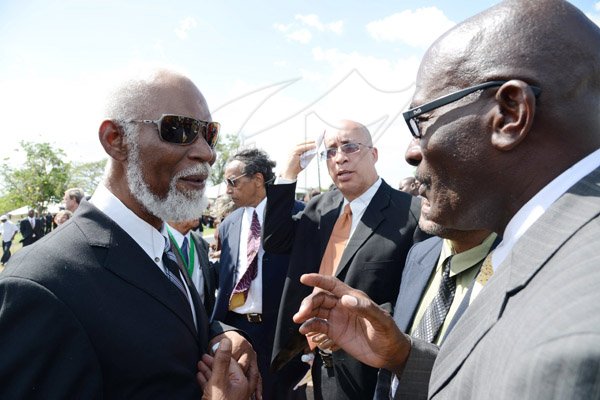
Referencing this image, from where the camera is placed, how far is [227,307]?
4.49 m

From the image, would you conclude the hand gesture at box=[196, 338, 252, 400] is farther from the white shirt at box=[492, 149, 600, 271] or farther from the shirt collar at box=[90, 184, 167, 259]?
the white shirt at box=[492, 149, 600, 271]

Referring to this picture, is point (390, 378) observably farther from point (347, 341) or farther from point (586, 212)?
point (586, 212)

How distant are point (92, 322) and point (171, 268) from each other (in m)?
0.58

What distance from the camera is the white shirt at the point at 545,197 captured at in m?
1.16

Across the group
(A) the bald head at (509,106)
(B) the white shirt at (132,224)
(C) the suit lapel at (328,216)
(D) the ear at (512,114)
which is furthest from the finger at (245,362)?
(C) the suit lapel at (328,216)

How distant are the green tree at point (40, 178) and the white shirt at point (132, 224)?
53.5 m

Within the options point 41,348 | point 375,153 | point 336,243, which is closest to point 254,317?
point 336,243

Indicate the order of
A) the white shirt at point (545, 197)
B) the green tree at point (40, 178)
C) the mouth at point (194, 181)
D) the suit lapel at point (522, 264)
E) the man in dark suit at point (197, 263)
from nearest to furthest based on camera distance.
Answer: the suit lapel at point (522, 264)
the white shirt at point (545, 197)
the mouth at point (194, 181)
the man in dark suit at point (197, 263)
the green tree at point (40, 178)

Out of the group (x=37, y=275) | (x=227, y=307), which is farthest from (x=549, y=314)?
(x=227, y=307)

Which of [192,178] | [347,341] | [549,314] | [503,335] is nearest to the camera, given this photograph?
[549,314]

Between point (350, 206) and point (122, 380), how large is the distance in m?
2.60

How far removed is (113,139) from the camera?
2158mm

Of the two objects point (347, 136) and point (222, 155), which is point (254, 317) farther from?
point (222, 155)

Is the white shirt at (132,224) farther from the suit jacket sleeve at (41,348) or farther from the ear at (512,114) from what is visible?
the ear at (512,114)
